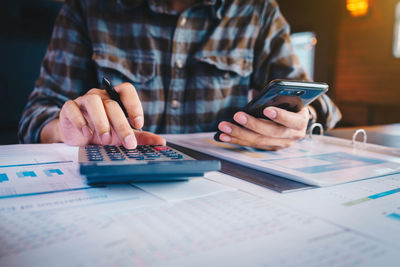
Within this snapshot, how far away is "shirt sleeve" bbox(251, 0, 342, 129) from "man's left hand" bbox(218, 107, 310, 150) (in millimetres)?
452

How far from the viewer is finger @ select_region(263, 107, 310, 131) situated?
2.04 feet

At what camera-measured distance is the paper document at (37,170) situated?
1.28 feet

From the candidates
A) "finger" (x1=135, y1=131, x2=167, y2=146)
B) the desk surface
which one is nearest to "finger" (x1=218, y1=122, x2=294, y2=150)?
"finger" (x1=135, y1=131, x2=167, y2=146)

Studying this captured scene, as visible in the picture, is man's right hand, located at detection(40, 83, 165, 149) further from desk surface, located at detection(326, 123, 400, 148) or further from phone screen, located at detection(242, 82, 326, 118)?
desk surface, located at detection(326, 123, 400, 148)

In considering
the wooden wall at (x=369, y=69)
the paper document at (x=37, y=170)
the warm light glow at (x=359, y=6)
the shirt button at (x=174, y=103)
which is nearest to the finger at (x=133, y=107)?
the paper document at (x=37, y=170)

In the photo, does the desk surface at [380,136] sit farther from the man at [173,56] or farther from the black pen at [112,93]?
the black pen at [112,93]

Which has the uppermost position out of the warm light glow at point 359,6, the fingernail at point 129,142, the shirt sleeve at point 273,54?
the warm light glow at point 359,6

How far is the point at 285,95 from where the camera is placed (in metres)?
0.61

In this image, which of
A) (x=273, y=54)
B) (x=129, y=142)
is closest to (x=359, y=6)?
(x=273, y=54)

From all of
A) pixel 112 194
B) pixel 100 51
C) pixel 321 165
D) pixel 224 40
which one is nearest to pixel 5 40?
pixel 100 51

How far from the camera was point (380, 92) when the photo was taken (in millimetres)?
3902

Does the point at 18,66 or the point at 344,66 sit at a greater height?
the point at 344,66

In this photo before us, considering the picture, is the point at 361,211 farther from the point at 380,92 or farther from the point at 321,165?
the point at 380,92

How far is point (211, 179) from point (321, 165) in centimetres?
21
